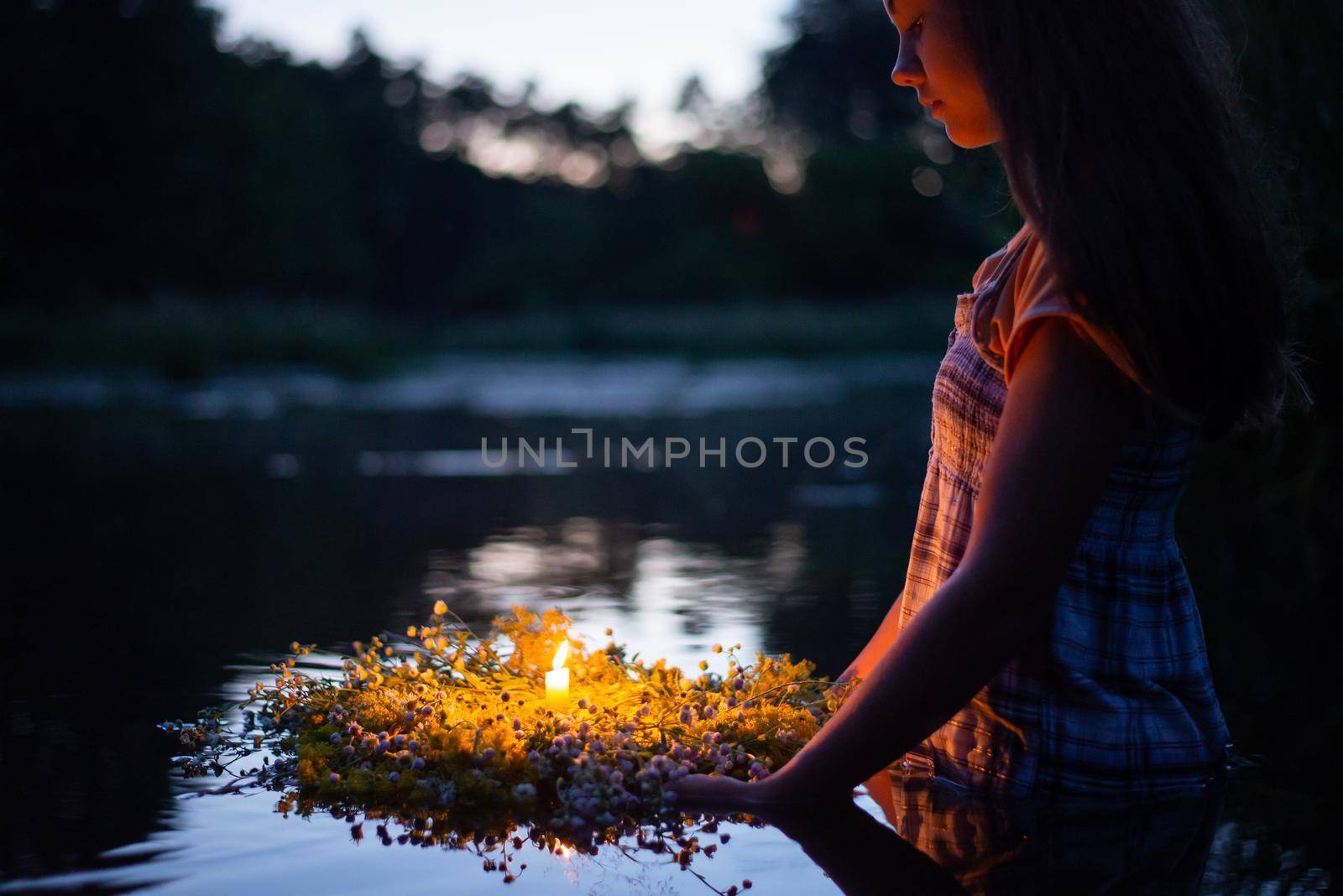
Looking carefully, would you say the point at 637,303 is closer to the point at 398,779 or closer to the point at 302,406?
the point at 302,406

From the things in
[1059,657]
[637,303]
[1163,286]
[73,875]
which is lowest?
[73,875]

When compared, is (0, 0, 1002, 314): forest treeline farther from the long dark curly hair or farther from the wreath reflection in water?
the long dark curly hair

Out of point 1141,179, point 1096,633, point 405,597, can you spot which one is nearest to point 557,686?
point 1096,633

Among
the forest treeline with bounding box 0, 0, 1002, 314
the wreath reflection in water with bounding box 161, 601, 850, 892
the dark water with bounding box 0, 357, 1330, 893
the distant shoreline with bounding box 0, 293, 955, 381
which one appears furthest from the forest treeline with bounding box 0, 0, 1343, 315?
the wreath reflection in water with bounding box 161, 601, 850, 892

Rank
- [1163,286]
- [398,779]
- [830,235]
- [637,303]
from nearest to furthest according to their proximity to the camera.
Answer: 1. [1163,286]
2. [398,779]
3. [830,235]
4. [637,303]

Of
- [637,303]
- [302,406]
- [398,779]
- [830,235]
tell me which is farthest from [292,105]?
[398,779]

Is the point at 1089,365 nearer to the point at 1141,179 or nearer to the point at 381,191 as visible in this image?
the point at 1141,179

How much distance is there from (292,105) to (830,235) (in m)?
17.1

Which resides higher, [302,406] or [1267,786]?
[302,406]

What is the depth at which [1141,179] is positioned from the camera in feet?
5.44

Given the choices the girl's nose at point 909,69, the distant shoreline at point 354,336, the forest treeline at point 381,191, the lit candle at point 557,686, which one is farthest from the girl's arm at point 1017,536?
the forest treeline at point 381,191

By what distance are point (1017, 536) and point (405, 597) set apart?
3118 millimetres

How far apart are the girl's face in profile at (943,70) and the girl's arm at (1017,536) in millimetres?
325

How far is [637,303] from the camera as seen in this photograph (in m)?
47.3
